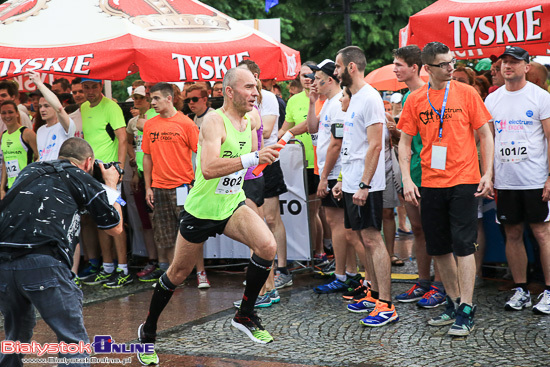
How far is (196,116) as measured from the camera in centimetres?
892

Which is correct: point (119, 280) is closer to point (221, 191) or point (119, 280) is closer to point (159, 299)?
point (159, 299)

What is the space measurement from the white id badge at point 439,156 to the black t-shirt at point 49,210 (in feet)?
9.48

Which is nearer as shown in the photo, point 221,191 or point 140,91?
point 221,191

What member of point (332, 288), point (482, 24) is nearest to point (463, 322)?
point (332, 288)

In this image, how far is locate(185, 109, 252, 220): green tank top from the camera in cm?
574

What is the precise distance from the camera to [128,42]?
26.7 ft

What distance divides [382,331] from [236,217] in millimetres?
1608

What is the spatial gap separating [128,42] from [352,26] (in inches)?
773

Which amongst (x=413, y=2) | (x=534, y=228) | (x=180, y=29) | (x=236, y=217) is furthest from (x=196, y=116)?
(x=413, y=2)

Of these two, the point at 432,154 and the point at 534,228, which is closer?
the point at 432,154

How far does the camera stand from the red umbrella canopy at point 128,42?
805 cm

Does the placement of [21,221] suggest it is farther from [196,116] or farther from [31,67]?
[196,116]

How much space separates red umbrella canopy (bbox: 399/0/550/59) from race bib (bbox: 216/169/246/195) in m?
2.95

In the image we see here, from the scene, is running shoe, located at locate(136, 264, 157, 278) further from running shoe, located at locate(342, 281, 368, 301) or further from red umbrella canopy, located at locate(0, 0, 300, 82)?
running shoe, located at locate(342, 281, 368, 301)
